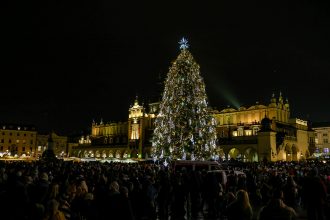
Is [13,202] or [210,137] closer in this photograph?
[13,202]

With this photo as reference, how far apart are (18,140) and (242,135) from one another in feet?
246

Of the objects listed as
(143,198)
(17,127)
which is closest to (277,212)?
(143,198)

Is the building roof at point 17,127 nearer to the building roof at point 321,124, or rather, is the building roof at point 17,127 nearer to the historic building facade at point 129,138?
the historic building facade at point 129,138

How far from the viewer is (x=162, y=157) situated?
116 feet

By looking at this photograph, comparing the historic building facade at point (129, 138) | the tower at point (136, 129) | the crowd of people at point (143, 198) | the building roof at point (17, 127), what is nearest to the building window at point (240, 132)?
the historic building facade at point (129, 138)

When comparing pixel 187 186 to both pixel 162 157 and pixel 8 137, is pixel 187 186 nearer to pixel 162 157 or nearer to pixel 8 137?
pixel 162 157

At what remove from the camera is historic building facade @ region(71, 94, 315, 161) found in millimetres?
59269

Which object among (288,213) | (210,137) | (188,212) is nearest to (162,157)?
(210,137)

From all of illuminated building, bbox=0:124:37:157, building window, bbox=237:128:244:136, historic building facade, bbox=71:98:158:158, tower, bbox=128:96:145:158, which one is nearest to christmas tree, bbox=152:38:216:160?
building window, bbox=237:128:244:136

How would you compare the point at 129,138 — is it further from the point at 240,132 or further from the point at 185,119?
the point at 185,119

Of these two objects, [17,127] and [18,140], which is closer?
[18,140]

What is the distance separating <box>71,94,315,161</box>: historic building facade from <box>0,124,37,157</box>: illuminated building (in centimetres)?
1439

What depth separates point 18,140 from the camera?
116m

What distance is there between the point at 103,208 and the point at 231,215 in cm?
276
